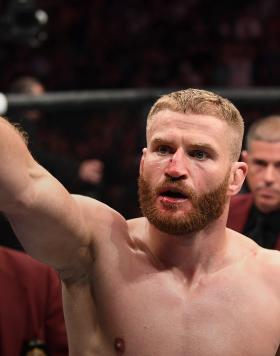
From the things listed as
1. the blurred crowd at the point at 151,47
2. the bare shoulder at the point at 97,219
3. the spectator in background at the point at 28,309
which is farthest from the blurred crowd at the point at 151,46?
the bare shoulder at the point at 97,219

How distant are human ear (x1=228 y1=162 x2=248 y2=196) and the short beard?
0.14ft

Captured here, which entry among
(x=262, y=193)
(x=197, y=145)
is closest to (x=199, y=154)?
(x=197, y=145)

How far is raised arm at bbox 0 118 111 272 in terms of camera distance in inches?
54.0

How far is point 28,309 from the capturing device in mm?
2006

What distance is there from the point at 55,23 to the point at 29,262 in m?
4.02

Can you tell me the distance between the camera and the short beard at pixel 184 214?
1624mm

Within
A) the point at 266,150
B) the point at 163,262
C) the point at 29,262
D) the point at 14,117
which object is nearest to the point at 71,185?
the point at 14,117

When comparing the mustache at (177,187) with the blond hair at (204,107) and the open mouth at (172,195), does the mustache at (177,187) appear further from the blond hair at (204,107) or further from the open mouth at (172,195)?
the blond hair at (204,107)

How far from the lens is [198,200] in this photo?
5.37ft

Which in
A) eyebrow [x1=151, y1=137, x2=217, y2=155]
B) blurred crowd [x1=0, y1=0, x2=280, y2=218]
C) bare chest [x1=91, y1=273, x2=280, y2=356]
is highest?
eyebrow [x1=151, y1=137, x2=217, y2=155]

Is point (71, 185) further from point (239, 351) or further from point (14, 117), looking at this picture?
point (239, 351)

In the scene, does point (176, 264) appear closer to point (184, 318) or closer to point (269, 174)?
point (184, 318)

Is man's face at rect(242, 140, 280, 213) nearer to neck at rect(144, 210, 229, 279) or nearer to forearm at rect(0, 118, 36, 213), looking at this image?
neck at rect(144, 210, 229, 279)

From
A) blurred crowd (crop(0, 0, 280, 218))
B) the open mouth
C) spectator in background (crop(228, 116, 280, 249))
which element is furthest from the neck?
blurred crowd (crop(0, 0, 280, 218))
